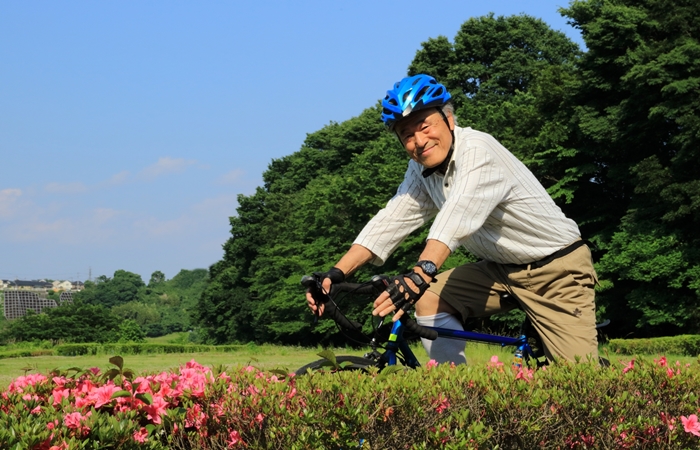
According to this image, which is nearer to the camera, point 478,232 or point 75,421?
point 75,421

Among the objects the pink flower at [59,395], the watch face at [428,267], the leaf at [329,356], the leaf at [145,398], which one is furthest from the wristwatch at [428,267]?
the pink flower at [59,395]

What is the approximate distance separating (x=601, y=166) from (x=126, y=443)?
1450 inches

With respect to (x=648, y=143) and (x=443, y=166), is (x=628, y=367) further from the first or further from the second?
(x=648, y=143)

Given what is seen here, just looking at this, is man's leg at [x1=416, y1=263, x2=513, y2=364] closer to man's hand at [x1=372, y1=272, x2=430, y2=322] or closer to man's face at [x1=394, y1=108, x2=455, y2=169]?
man's face at [x1=394, y1=108, x2=455, y2=169]

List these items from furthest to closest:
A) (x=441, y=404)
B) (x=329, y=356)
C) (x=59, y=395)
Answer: (x=329, y=356)
(x=441, y=404)
(x=59, y=395)

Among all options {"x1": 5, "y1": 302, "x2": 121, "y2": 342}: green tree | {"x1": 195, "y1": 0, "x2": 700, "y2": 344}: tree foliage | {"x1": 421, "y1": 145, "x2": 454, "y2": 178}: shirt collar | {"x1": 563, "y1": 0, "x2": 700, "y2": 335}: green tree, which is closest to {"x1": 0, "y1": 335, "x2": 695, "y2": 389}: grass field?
{"x1": 421, "y1": 145, "x2": 454, "y2": 178}: shirt collar

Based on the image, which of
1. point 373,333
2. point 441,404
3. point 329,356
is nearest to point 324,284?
point 373,333

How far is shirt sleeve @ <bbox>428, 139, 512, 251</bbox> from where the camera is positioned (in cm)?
467

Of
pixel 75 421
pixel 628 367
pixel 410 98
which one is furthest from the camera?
pixel 410 98

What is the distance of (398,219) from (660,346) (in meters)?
19.6

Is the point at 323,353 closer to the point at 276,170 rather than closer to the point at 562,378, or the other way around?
the point at 562,378

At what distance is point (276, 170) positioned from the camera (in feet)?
231

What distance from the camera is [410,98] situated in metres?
5.05

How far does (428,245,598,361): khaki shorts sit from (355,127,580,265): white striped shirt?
0.11 m
